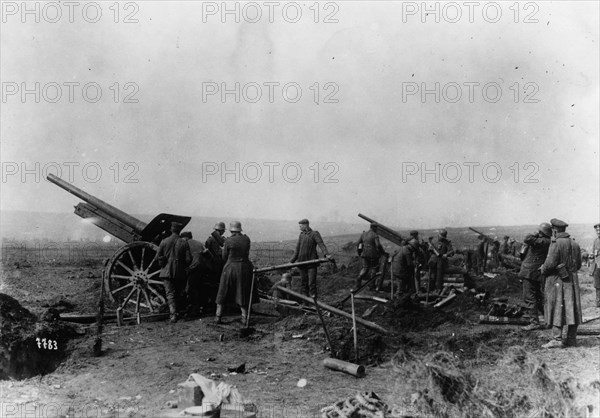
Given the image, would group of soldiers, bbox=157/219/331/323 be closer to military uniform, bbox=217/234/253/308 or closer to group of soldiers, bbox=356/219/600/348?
military uniform, bbox=217/234/253/308

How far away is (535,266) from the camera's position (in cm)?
910

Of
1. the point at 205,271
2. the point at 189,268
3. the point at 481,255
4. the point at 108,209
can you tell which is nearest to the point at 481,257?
the point at 481,255

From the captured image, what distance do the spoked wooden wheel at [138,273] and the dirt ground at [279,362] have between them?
0.89 m

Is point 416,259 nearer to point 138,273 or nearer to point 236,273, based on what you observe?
point 236,273

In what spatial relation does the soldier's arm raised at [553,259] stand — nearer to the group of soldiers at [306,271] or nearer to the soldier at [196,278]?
the group of soldiers at [306,271]

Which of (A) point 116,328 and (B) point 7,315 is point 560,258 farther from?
(B) point 7,315

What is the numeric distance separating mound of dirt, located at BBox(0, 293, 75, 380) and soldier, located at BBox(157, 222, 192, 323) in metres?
1.79

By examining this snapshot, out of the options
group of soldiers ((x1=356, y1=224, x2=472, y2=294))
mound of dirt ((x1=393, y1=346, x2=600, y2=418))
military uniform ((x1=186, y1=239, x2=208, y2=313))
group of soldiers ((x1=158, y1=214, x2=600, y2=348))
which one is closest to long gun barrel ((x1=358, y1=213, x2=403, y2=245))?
→ group of soldiers ((x1=356, y1=224, x2=472, y2=294))

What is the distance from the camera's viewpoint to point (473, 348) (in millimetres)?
6828

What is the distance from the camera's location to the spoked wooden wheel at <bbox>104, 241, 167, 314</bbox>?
9.05 meters

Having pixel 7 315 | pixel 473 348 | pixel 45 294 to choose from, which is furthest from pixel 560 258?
pixel 45 294

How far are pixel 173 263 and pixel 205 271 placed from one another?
842 millimetres

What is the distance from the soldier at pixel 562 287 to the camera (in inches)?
280

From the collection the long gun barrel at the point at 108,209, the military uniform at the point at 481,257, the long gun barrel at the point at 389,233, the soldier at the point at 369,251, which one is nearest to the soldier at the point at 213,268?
the long gun barrel at the point at 108,209
